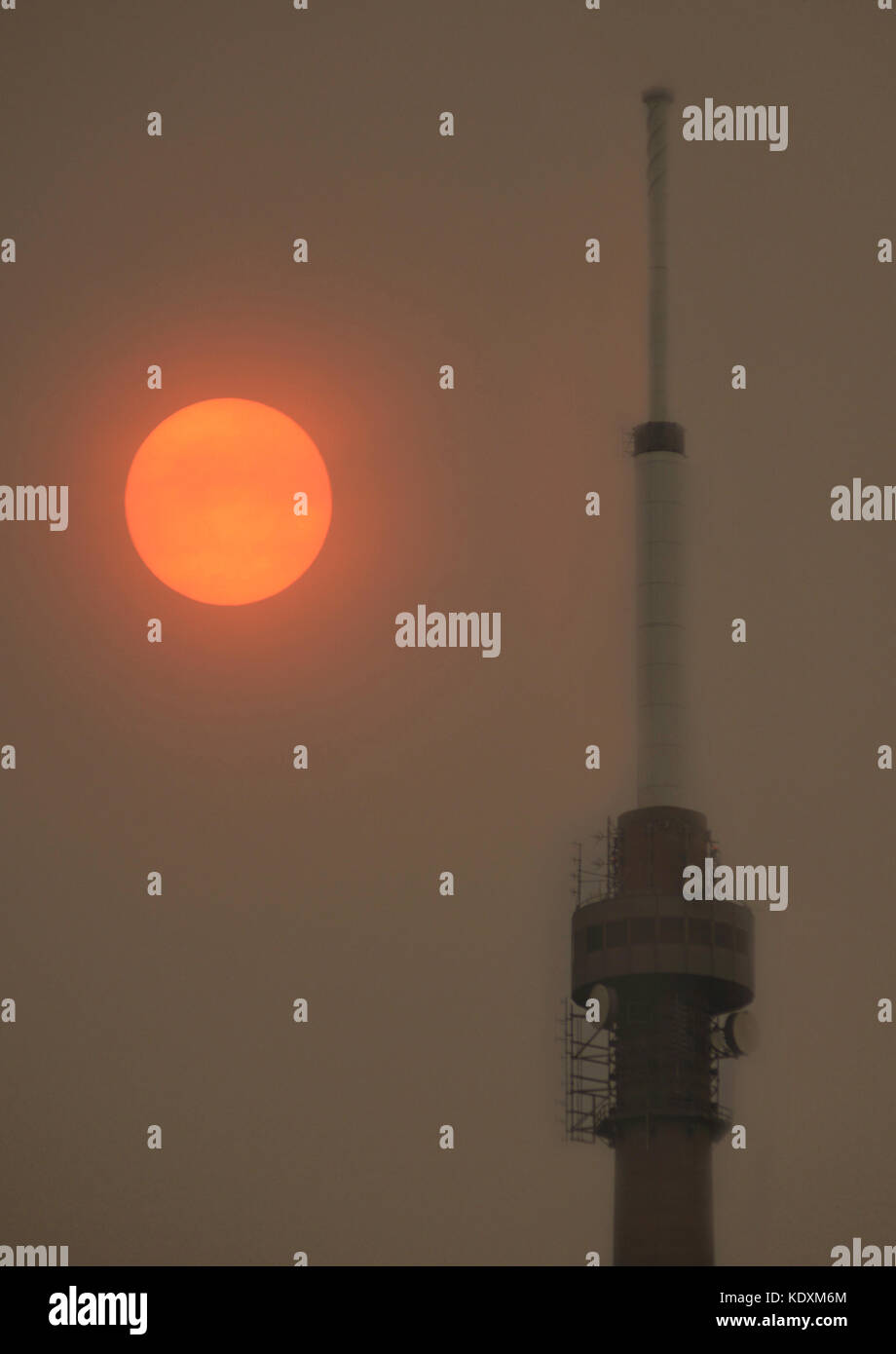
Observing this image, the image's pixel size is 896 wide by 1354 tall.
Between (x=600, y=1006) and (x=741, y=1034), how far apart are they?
6.98 metres

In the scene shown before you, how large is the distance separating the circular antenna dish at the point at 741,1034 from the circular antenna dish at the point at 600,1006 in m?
5.79

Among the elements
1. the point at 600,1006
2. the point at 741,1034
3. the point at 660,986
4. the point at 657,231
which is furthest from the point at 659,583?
the point at 741,1034

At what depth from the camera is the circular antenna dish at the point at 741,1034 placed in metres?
105

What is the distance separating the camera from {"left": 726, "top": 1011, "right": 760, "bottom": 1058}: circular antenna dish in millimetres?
104875

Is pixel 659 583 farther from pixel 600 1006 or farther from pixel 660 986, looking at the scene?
pixel 600 1006

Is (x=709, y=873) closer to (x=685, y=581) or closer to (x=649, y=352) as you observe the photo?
(x=685, y=581)

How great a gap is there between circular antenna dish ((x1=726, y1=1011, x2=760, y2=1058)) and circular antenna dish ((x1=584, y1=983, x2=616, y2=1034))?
19.0ft

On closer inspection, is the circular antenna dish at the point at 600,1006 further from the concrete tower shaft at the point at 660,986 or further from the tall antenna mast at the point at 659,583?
the tall antenna mast at the point at 659,583

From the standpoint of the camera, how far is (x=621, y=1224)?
103 metres

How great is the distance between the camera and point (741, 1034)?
105062mm

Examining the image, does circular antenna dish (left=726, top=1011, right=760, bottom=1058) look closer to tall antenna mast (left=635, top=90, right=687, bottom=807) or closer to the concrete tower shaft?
the concrete tower shaft

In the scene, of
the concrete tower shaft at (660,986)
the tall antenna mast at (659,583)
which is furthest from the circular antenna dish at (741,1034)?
the tall antenna mast at (659,583)

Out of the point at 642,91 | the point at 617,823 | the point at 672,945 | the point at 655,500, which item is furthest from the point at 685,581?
the point at 642,91

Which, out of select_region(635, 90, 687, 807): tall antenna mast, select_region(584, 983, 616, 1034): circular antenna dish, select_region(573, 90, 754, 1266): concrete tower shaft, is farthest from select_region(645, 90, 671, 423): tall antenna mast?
select_region(584, 983, 616, 1034): circular antenna dish
